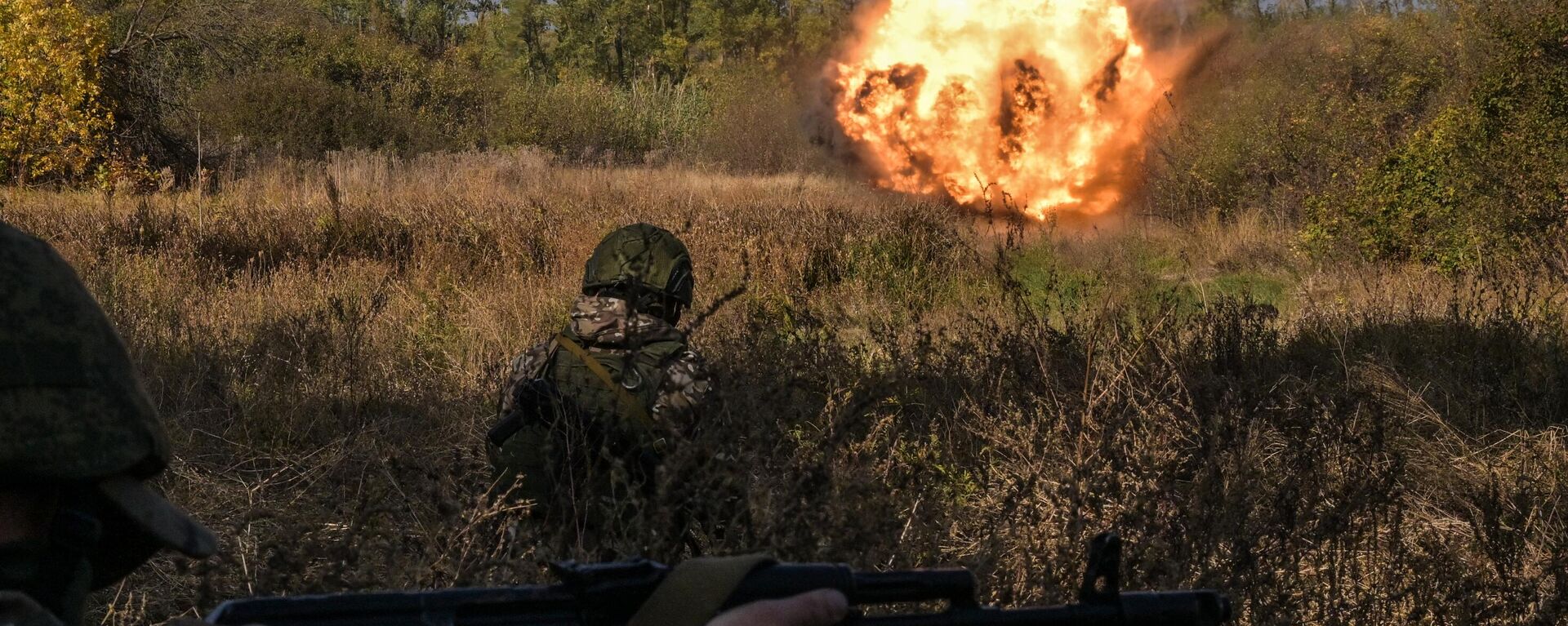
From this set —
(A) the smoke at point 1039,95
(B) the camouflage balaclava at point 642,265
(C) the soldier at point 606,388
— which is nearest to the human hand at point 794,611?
(C) the soldier at point 606,388

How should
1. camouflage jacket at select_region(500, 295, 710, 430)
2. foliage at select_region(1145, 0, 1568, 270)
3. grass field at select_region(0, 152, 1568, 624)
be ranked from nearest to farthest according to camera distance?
grass field at select_region(0, 152, 1568, 624), camouflage jacket at select_region(500, 295, 710, 430), foliage at select_region(1145, 0, 1568, 270)

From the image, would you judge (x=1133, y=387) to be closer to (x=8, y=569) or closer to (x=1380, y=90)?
(x=8, y=569)

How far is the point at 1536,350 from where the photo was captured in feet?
20.9

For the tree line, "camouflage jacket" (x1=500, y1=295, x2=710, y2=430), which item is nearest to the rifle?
"camouflage jacket" (x1=500, y1=295, x2=710, y2=430)

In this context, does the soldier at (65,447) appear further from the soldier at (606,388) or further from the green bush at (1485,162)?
the green bush at (1485,162)

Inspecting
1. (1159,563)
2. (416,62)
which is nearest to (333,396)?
(1159,563)

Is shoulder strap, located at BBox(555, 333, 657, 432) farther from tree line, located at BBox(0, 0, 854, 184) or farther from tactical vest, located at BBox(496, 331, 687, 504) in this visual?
tree line, located at BBox(0, 0, 854, 184)

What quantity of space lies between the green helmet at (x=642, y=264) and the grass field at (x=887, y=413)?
42cm

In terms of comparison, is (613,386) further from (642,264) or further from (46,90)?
(46,90)

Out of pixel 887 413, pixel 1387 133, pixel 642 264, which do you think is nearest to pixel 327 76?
pixel 1387 133

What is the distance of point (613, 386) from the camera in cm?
369

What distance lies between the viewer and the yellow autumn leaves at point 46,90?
14.6 meters

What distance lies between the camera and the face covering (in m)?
1.16

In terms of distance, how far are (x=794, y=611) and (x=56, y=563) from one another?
75 cm
